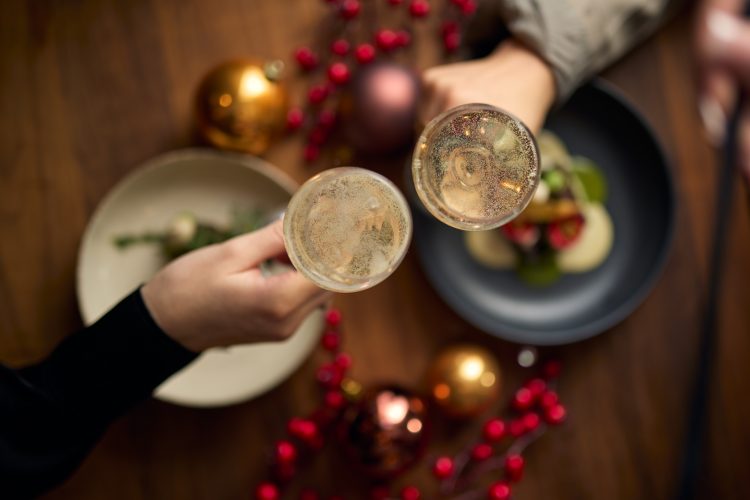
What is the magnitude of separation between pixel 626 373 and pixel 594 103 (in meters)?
0.31

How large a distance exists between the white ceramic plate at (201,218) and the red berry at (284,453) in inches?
2.5

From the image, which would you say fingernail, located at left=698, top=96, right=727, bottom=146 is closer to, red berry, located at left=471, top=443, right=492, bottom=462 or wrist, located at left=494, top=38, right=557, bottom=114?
wrist, located at left=494, top=38, right=557, bottom=114

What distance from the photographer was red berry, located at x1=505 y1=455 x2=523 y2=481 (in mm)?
738

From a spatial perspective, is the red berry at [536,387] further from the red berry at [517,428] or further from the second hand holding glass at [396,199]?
the second hand holding glass at [396,199]

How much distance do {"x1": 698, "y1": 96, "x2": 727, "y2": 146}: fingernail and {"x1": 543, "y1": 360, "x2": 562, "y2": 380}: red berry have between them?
1.04 feet

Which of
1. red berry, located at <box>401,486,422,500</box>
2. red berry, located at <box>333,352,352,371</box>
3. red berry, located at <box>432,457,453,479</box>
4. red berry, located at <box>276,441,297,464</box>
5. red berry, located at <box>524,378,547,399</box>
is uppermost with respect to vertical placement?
red berry, located at <box>333,352,352,371</box>

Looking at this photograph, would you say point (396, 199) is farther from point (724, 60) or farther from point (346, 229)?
point (724, 60)

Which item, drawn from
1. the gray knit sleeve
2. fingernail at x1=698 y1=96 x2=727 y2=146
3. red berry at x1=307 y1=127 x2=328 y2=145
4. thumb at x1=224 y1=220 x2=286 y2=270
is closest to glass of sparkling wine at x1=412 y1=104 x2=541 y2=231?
thumb at x1=224 y1=220 x2=286 y2=270

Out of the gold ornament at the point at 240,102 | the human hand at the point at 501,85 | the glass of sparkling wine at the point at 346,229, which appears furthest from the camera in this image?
the gold ornament at the point at 240,102

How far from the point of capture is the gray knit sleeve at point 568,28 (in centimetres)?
62

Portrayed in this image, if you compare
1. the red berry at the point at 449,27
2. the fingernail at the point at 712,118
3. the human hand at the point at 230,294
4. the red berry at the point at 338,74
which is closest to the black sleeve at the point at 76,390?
the human hand at the point at 230,294

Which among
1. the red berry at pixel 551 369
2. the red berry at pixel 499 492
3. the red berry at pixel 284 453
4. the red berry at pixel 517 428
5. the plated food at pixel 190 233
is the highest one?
the plated food at pixel 190 233

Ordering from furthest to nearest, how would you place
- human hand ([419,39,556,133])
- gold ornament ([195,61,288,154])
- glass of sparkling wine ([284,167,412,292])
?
1. gold ornament ([195,61,288,154])
2. human hand ([419,39,556,133])
3. glass of sparkling wine ([284,167,412,292])

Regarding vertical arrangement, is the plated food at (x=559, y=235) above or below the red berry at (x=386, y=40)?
below
